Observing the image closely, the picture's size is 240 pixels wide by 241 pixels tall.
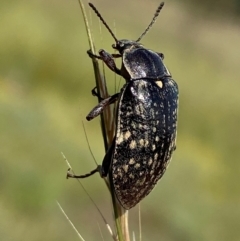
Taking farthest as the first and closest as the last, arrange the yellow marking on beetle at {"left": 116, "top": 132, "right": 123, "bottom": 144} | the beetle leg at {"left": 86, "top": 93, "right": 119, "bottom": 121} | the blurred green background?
the blurred green background < the yellow marking on beetle at {"left": 116, "top": 132, "right": 123, "bottom": 144} < the beetle leg at {"left": 86, "top": 93, "right": 119, "bottom": 121}

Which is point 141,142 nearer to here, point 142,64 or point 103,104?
point 103,104

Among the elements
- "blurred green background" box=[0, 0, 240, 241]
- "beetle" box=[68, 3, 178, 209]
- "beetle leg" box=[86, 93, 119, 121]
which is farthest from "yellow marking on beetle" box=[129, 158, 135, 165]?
"blurred green background" box=[0, 0, 240, 241]

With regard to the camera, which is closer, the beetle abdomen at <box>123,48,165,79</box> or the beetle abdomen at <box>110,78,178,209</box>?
the beetle abdomen at <box>110,78,178,209</box>

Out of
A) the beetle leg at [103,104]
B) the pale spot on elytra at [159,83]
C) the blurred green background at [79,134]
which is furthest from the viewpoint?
the blurred green background at [79,134]

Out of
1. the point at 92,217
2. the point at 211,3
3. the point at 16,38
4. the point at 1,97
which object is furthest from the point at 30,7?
the point at 211,3

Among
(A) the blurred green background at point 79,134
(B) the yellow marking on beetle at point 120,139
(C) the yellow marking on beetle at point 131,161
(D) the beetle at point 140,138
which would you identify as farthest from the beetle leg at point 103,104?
(A) the blurred green background at point 79,134

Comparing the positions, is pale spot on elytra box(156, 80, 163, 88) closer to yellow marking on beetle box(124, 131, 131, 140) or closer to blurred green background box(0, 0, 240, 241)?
yellow marking on beetle box(124, 131, 131, 140)

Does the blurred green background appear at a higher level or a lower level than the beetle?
lower

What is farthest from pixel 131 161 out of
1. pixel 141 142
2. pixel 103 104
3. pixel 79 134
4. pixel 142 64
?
pixel 79 134

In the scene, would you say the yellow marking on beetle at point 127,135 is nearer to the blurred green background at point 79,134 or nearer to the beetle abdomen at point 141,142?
the beetle abdomen at point 141,142
